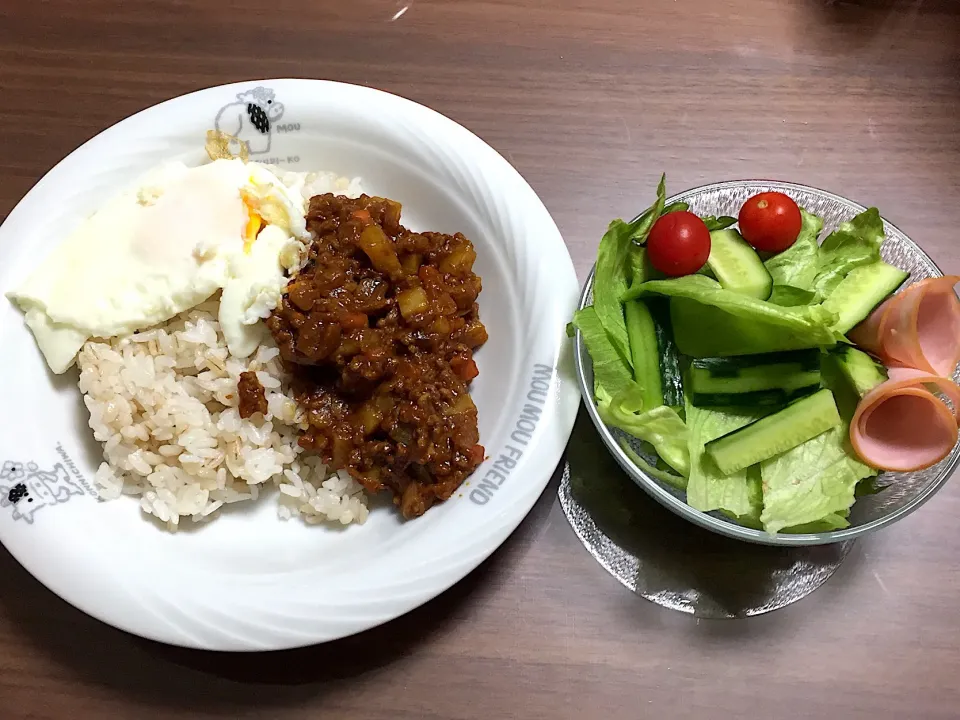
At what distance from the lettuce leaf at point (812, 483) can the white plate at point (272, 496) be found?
1.84ft

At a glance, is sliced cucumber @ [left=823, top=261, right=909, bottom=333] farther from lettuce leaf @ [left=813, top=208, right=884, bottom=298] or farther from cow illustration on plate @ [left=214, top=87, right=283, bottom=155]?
cow illustration on plate @ [left=214, top=87, right=283, bottom=155]

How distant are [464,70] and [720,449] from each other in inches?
73.2

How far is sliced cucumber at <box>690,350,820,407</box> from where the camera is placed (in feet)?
6.34

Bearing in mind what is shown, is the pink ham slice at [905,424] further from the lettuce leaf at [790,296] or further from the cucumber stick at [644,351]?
the cucumber stick at [644,351]

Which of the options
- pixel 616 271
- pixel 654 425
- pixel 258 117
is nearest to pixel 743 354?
pixel 654 425

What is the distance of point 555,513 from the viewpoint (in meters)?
2.26

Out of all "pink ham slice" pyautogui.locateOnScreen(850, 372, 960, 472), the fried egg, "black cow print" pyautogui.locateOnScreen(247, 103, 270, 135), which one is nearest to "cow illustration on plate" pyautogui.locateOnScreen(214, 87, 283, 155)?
"black cow print" pyautogui.locateOnScreen(247, 103, 270, 135)

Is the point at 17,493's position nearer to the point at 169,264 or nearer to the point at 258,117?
the point at 169,264

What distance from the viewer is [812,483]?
1.87m

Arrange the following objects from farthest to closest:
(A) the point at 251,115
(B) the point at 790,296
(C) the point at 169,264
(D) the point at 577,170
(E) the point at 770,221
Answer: (D) the point at 577,170 < (A) the point at 251,115 < (C) the point at 169,264 < (E) the point at 770,221 < (B) the point at 790,296

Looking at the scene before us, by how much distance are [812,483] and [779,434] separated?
163 millimetres

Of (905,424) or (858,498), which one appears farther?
(858,498)

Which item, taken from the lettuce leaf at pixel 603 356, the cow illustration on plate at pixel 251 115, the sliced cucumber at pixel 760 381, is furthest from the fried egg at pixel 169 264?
the sliced cucumber at pixel 760 381

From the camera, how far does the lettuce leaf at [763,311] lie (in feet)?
5.93
